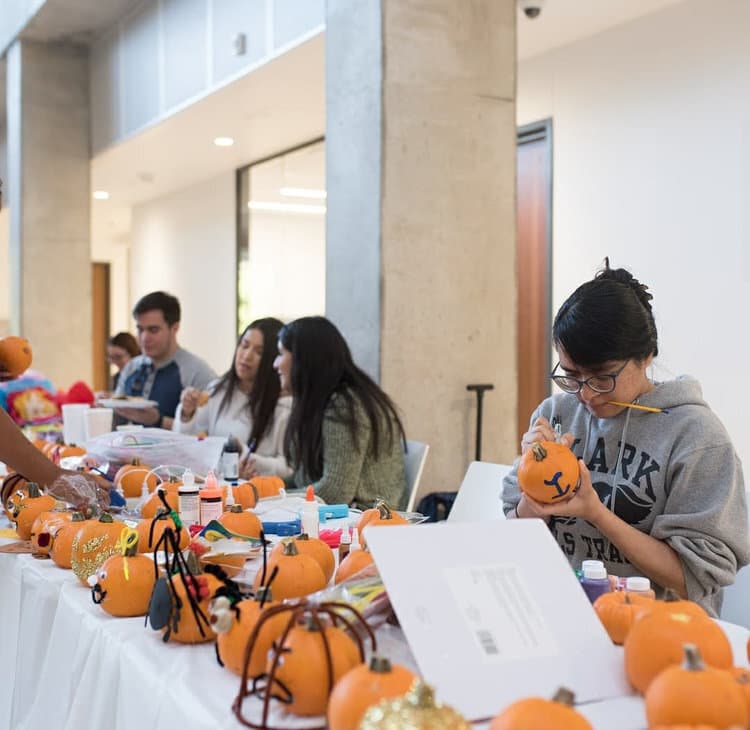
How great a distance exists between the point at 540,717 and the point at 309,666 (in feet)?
0.94

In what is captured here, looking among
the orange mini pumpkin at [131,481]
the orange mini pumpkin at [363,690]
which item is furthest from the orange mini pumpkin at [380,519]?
the orange mini pumpkin at [131,481]

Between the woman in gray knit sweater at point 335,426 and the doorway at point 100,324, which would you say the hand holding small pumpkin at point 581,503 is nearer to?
the woman in gray knit sweater at point 335,426

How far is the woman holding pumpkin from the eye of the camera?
1.85 metres

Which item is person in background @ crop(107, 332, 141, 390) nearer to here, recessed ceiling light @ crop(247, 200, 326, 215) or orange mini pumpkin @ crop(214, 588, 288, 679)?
recessed ceiling light @ crop(247, 200, 326, 215)

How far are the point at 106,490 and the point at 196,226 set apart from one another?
26.2 ft

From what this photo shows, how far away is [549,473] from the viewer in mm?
1737

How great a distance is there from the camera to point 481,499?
2.82 m

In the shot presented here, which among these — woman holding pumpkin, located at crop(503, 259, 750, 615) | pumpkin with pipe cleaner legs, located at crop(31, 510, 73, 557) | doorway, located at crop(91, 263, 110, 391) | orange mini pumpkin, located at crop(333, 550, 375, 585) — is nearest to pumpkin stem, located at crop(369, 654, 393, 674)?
orange mini pumpkin, located at crop(333, 550, 375, 585)

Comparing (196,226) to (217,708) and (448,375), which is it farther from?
(217,708)

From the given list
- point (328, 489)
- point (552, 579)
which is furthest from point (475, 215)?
point (552, 579)

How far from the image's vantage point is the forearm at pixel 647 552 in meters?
1.85

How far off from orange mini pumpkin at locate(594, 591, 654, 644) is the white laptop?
142cm

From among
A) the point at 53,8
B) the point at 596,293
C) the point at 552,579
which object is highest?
the point at 53,8

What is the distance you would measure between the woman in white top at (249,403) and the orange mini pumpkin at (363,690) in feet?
9.22
